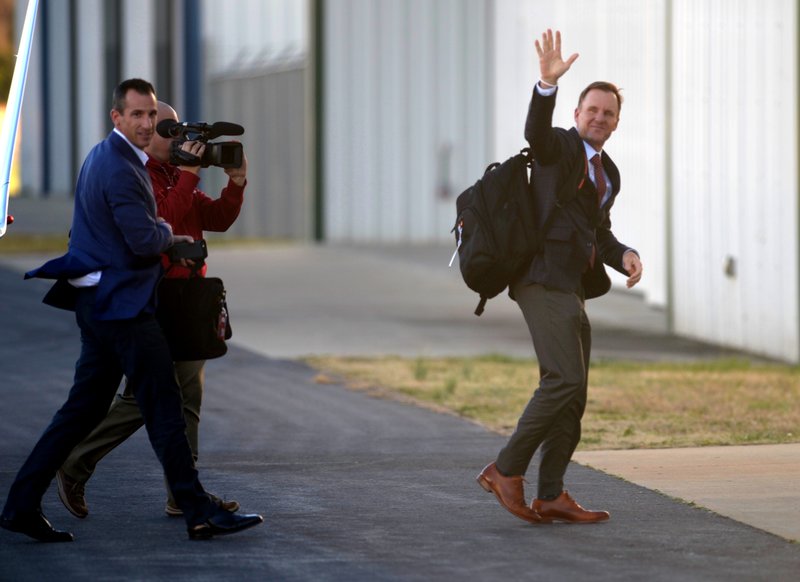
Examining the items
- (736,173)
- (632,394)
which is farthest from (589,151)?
(736,173)

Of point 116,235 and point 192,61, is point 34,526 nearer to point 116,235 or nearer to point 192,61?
point 116,235

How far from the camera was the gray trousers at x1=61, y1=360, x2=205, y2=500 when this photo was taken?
25.5 ft

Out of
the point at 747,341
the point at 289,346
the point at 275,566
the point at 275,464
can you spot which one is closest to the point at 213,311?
the point at 275,566

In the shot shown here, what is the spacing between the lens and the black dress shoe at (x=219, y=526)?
285 inches

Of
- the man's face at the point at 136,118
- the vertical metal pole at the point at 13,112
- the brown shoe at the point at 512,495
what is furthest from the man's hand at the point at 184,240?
the brown shoe at the point at 512,495

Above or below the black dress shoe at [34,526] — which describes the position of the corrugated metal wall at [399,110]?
above

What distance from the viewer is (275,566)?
683 centimetres

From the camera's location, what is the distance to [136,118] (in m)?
7.29

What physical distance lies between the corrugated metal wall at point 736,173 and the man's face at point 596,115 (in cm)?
767

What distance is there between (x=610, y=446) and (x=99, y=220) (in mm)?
3927

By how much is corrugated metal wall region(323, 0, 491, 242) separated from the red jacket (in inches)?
809

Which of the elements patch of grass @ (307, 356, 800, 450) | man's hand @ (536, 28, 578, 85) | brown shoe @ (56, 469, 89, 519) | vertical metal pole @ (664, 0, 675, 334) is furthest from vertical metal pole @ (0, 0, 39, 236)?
vertical metal pole @ (664, 0, 675, 334)

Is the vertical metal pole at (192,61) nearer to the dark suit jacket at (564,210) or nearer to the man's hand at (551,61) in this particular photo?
the dark suit jacket at (564,210)

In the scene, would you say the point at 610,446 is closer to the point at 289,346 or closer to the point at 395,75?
the point at 289,346
